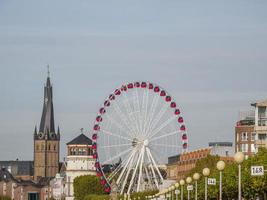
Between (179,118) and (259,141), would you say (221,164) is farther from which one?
(179,118)

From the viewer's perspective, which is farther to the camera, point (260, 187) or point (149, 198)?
point (149, 198)

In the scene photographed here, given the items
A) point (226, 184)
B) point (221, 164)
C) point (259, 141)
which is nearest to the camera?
point (221, 164)

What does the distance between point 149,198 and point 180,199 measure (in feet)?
151

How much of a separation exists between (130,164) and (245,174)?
312 feet

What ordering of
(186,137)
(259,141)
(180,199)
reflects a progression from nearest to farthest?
(180,199), (259,141), (186,137)

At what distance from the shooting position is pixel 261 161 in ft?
327

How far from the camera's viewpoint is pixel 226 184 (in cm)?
10806

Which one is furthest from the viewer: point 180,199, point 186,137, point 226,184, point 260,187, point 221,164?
point 186,137

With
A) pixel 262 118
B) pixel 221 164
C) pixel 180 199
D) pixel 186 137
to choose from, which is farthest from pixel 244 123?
pixel 221 164

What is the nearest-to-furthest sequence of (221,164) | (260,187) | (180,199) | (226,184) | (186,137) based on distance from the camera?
(221,164) → (260,187) → (226,184) → (180,199) → (186,137)

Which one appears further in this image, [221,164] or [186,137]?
[186,137]

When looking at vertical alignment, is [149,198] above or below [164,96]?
below

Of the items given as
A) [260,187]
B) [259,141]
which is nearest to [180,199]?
[259,141]

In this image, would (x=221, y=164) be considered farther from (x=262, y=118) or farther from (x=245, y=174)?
(x=262, y=118)
